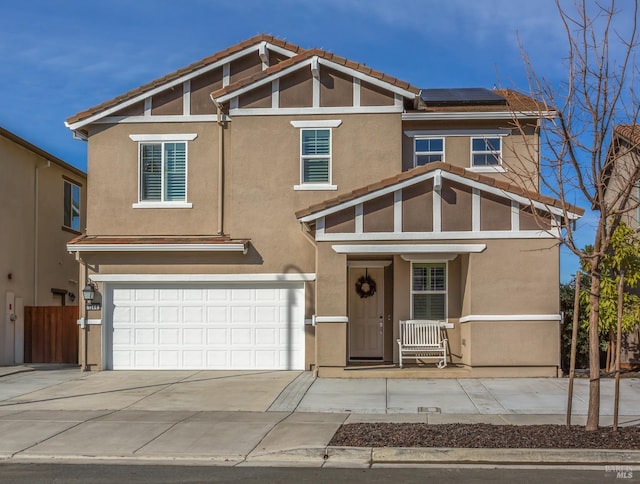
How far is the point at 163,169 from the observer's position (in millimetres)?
19172

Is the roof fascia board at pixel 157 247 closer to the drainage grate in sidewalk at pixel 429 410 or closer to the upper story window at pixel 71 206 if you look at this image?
the drainage grate in sidewalk at pixel 429 410

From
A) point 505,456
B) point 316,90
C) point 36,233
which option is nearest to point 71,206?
point 36,233

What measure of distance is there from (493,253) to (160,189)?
312 inches

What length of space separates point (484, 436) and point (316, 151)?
31.3 feet

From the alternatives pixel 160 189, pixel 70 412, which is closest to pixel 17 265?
pixel 160 189

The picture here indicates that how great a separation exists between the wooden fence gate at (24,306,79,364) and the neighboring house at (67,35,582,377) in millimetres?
2838

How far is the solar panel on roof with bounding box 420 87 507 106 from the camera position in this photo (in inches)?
767

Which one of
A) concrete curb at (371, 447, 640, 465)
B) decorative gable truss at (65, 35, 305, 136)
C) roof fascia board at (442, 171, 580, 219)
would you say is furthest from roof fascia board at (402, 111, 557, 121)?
concrete curb at (371, 447, 640, 465)

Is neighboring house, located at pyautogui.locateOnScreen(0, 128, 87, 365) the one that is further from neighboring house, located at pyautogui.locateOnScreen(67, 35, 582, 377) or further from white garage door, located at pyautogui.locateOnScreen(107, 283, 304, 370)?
white garage door, located at pyautogui.locateOnScreen(107, 283, 304, 370)

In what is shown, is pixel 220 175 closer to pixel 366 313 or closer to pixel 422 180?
pixel 366 313

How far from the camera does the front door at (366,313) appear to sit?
63.7 ft

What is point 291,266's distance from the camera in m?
18.4
